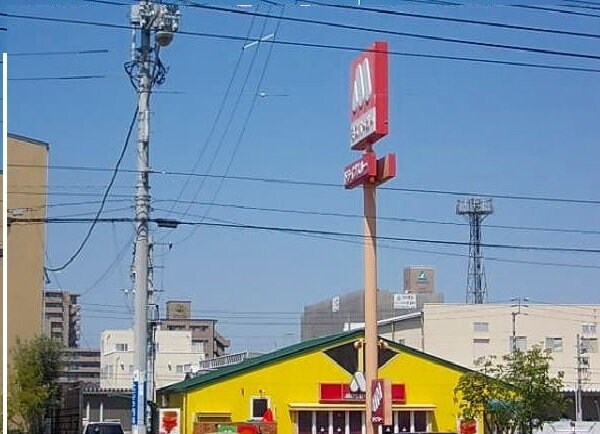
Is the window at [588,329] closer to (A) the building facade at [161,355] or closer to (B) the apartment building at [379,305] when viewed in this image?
(B) the apartment building at [379,305]

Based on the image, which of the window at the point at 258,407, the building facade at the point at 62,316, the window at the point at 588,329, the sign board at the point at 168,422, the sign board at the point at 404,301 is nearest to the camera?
the sign board at the point at 168,422

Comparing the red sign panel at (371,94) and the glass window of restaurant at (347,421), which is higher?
the red sign panel at (371,94)

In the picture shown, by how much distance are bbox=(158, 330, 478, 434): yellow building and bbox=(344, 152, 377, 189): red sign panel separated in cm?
1677

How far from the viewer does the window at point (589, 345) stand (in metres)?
79.4

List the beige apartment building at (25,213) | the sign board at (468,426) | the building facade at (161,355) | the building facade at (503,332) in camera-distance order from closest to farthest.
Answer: the beige apartment building at (25,213)
the sign board at (468,426)
the building facade at (503,332)
the building facade at (161,355)

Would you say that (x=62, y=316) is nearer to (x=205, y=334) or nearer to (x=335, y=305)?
(x=335, y=305)

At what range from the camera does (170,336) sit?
322 feet

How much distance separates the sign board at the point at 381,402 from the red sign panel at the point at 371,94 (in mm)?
4619

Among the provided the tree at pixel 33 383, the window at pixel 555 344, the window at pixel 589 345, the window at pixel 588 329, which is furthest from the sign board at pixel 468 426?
the window at pixel 588 329

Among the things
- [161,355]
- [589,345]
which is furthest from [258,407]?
[161,355]

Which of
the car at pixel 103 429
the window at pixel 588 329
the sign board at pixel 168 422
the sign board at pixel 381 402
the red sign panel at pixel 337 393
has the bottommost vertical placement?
the car at pixel 103 429

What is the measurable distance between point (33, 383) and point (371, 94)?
688 inches

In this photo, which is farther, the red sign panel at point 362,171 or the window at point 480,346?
the window at point 480,346

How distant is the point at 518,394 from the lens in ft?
117
